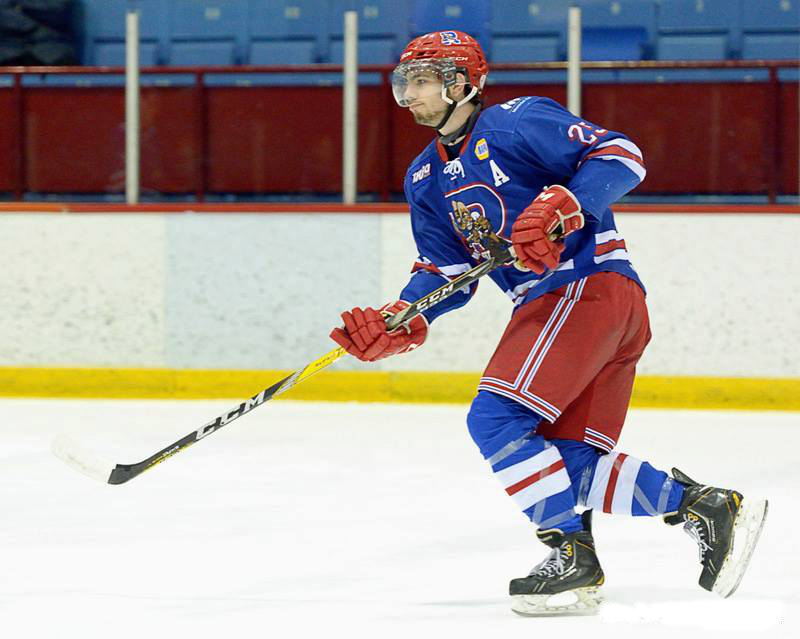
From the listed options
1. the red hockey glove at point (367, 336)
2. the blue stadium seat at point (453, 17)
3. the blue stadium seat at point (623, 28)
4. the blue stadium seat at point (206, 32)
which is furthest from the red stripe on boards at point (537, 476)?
the blue stadium seat at point (206, 32)

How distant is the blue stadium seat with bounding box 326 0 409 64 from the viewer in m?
5.93

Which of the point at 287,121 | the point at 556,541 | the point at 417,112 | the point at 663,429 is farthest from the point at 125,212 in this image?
the point at 556,541

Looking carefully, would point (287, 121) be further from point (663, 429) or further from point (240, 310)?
point (663, 429)

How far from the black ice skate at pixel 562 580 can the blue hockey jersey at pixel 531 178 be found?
42 centimetres

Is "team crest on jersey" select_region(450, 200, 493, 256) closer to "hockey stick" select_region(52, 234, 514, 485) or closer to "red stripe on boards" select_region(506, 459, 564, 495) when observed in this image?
"hockey stick" select_region(52, 234, 514, 485)

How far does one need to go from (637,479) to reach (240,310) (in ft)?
9.59

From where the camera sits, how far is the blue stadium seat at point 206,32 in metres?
6.38

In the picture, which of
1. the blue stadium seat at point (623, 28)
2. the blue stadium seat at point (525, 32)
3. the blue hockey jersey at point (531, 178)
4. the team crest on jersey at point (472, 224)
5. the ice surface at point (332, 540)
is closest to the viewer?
the ice surface at point (332, 540)

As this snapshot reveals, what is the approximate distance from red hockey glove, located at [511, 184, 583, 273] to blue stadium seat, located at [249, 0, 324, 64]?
14.6 ft

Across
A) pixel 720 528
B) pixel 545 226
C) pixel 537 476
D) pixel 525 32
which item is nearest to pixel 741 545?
pixel 720 528

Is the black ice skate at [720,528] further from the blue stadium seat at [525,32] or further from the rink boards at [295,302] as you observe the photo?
the blue stadium seat at [525,32]

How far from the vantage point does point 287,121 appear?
549cm

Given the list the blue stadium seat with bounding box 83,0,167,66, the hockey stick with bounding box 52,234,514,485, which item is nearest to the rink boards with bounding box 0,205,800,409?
the blue stadium seat with bounding box 83,0,167,66

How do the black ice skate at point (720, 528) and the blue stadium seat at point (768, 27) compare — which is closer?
the black ice skate at point (720, 528)
